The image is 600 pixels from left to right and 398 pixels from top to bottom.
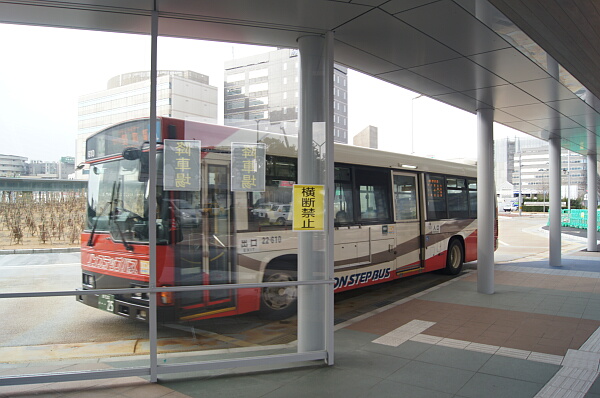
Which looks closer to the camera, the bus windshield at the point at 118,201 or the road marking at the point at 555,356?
the road marking at the point at 555,356

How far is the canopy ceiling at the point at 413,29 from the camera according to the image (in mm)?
4516

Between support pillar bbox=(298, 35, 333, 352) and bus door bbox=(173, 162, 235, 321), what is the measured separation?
892mm

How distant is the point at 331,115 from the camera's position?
525 centimetres

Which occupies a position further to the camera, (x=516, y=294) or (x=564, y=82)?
(x=516, y=294)

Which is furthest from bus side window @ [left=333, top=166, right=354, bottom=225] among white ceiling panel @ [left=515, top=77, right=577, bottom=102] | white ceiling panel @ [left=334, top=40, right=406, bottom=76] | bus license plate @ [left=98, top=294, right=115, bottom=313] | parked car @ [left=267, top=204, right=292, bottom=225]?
bus license plate @ [left=98, top=294, right=115, bottom=313]

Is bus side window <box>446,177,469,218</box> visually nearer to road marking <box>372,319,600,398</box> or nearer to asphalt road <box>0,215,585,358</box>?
road marking <box>372,319,600,398</box>

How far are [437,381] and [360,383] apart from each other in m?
0.79

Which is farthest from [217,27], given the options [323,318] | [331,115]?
[323,318]

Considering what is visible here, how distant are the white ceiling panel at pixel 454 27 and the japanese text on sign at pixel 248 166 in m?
2.16

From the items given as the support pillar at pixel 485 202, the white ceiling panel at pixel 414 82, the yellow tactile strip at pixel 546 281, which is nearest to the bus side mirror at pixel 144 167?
the white ceiling panel at pixel 414 82

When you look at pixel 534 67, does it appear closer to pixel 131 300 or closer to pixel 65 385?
pixel 131 300

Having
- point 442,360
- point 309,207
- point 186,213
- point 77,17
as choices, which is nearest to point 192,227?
point 186,213

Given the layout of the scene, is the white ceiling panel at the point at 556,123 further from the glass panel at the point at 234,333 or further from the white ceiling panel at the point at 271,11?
the glass panel at the point at 234,333

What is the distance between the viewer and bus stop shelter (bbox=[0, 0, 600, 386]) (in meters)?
4.55
